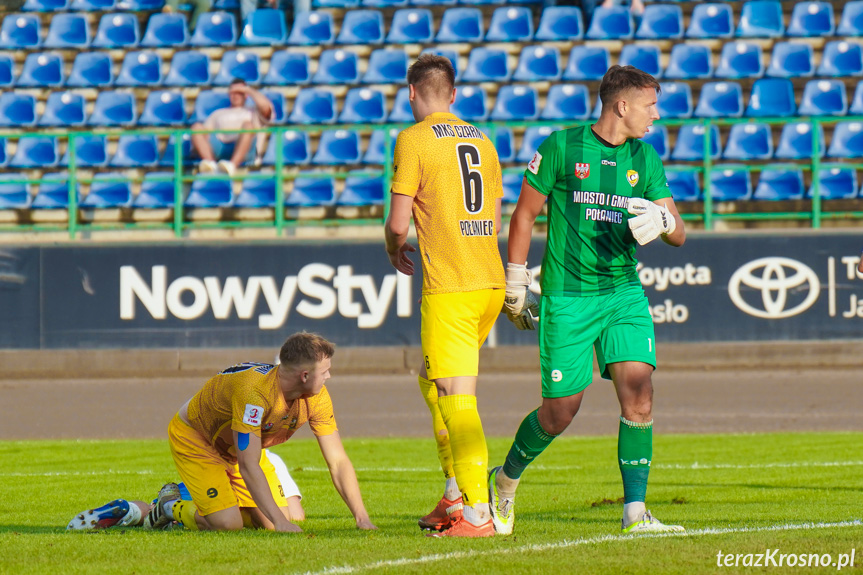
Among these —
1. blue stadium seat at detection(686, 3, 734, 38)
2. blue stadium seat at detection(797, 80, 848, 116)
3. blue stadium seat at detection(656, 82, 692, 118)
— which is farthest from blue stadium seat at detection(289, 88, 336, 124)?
blue stadium seat at detection(797, 80, 848, 116)

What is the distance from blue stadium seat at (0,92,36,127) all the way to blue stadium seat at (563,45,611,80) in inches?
344

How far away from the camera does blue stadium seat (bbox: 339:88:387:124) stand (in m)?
19.1

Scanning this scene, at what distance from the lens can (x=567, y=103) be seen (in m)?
18.8

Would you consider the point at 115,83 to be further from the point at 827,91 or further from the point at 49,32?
the point at 827,91

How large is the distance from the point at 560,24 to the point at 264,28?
5067 mm

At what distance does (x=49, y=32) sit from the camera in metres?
21.5

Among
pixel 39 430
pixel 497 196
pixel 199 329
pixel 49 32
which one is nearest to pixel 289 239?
pixel 199 329

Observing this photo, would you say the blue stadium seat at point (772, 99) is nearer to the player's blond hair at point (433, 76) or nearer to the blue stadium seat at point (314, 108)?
the blue stadium seat at point (314, 108)

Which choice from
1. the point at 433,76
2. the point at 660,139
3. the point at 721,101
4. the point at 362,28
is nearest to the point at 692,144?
the point at 660,139

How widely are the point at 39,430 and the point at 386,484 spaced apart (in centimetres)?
511

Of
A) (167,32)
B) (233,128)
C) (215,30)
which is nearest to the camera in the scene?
(233,128)

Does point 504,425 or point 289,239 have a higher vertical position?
point 289,239

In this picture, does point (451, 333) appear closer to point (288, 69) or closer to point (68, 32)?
point (288, 69)

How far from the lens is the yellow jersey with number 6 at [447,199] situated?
5723mm
